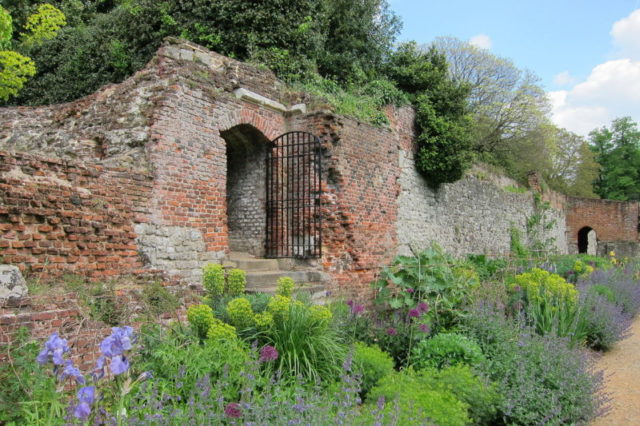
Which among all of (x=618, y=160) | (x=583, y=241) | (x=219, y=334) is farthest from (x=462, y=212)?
(x=618, y=160)

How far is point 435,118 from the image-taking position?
12.9 meters

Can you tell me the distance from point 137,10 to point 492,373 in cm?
1170

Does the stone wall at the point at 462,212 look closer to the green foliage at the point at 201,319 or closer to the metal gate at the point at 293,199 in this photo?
the metal gate at the point at 293,199

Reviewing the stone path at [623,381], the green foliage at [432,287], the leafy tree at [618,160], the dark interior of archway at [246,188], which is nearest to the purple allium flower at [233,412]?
the stone path at [623,381]

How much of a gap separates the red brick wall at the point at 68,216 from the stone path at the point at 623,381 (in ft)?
17.9

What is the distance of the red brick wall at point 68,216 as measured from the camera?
4785 millimetres

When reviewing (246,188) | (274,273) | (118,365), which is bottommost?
(274,273)

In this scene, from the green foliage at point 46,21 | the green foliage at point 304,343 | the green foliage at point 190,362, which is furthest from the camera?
the green foliage at point 46,21

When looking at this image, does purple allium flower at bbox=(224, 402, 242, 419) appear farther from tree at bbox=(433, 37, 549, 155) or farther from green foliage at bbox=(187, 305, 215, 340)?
tree at bbox=(433, 37, 549, 155)

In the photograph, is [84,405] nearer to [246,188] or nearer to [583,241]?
[246,188]

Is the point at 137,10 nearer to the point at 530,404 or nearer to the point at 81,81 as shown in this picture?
the point at 81,81

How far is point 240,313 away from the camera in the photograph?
15.0ft

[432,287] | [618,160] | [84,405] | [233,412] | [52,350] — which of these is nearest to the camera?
[84,405]

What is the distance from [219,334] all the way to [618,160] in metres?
44.7
